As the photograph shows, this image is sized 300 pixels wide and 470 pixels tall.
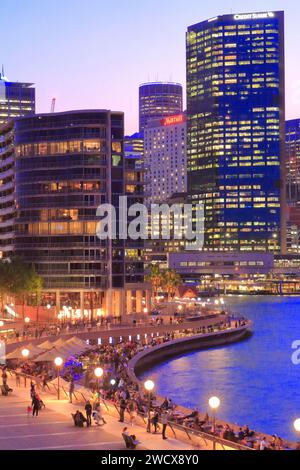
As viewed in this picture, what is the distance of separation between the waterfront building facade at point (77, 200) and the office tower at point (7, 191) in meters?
8.23

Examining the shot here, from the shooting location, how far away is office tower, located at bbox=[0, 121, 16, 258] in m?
128

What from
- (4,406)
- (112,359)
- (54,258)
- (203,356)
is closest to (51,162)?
(54,258)

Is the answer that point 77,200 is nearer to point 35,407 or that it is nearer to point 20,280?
point 20,280

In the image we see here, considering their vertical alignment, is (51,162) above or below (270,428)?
above

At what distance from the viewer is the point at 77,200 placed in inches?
4584

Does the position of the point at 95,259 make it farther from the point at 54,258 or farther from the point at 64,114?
the point at 64,114

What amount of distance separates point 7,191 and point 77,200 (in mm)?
20147

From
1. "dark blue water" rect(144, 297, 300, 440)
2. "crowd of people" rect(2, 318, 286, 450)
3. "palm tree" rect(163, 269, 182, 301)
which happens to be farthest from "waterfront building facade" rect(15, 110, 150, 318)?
"palm tree" rect(163, 269, 182, 301)

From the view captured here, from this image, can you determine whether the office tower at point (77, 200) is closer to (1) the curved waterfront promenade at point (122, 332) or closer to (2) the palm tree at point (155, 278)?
(1) the curved waterfront promenade at point (122, 332)

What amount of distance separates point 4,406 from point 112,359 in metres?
31.0

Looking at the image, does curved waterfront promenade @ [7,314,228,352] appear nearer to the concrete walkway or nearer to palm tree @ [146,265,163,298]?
the concrete walkway

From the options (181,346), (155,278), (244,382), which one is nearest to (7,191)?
(181,346)
